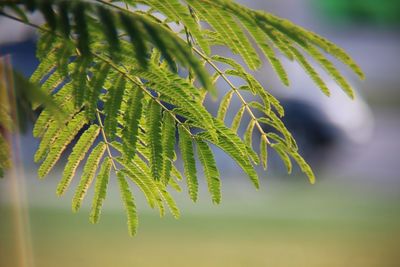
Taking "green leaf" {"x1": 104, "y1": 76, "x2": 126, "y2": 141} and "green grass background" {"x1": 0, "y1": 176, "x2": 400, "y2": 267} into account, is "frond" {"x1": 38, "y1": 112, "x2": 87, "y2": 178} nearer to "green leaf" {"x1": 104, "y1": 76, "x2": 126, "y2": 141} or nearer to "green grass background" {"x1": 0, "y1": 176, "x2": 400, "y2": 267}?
"green leaf" {"x1": 104, "y1": 76, "x2": 126, "y2": 141}

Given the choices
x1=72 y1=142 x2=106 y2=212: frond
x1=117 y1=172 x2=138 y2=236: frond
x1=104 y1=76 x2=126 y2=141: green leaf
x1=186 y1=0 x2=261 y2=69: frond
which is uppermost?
x1=186 y1=0 x2=261 y2=69: frond

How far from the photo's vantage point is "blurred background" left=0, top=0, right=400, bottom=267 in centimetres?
545

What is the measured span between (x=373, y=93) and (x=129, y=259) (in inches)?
519

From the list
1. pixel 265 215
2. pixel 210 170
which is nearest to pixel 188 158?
pixel 210 170

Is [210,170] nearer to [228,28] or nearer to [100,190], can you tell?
[100,190]

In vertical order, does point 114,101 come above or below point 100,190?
above

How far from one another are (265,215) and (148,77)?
4991mm

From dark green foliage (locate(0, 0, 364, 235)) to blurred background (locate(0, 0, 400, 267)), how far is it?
2506 millimetres

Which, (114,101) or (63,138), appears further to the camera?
(63,138)

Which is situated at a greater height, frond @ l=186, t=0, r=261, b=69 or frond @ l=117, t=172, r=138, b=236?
frond @ l=186, t=0, r=261, b=69

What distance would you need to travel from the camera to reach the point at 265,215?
6.67m

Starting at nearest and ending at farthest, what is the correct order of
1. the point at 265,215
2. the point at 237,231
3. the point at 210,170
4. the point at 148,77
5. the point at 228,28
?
1. the point at 228,28
2. the point at 148,77
3. the point at 210,170
4. the point at 237,231
5. the point at 265,215

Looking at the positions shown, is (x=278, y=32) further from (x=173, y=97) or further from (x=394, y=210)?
(x=394, y=210)

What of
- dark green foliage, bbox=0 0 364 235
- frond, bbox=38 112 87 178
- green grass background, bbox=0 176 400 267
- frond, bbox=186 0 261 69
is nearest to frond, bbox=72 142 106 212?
dark green foliage, bbox=0 0 364 235
